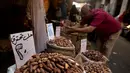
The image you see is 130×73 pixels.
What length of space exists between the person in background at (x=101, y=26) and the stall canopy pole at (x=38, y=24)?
46.1 inches

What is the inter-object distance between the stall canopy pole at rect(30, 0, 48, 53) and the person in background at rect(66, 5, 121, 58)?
3.84ft

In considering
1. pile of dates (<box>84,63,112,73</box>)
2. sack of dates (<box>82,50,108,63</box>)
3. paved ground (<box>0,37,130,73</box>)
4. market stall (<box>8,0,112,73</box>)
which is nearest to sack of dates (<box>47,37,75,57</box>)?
market stall (<box>8,0,112,73</box>)

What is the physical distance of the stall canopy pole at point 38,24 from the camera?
2346 millimetres

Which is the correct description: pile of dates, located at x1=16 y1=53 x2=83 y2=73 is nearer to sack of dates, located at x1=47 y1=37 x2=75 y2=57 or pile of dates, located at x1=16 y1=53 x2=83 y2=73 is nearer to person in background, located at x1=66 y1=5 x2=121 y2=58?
sack of dates, located at x1=47 y1=37 x2=75 y2=57

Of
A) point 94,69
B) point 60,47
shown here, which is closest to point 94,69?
point 94,69

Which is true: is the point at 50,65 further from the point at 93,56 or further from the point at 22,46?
the point at 93,56

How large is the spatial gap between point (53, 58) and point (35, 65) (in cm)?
17

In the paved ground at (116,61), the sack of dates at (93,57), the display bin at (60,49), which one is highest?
the display bin at (60,49)

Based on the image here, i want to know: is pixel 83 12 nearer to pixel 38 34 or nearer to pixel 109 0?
pixel 38 34

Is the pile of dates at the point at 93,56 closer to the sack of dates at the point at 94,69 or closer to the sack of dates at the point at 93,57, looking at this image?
the sack of dates at the point at 93,57

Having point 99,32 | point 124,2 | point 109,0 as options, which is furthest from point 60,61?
point 109,0

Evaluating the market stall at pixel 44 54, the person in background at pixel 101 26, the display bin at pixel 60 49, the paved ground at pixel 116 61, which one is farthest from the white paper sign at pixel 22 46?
the paved ground at pixel 116 61

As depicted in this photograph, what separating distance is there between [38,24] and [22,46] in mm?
574

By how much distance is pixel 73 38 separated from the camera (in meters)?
4.01
